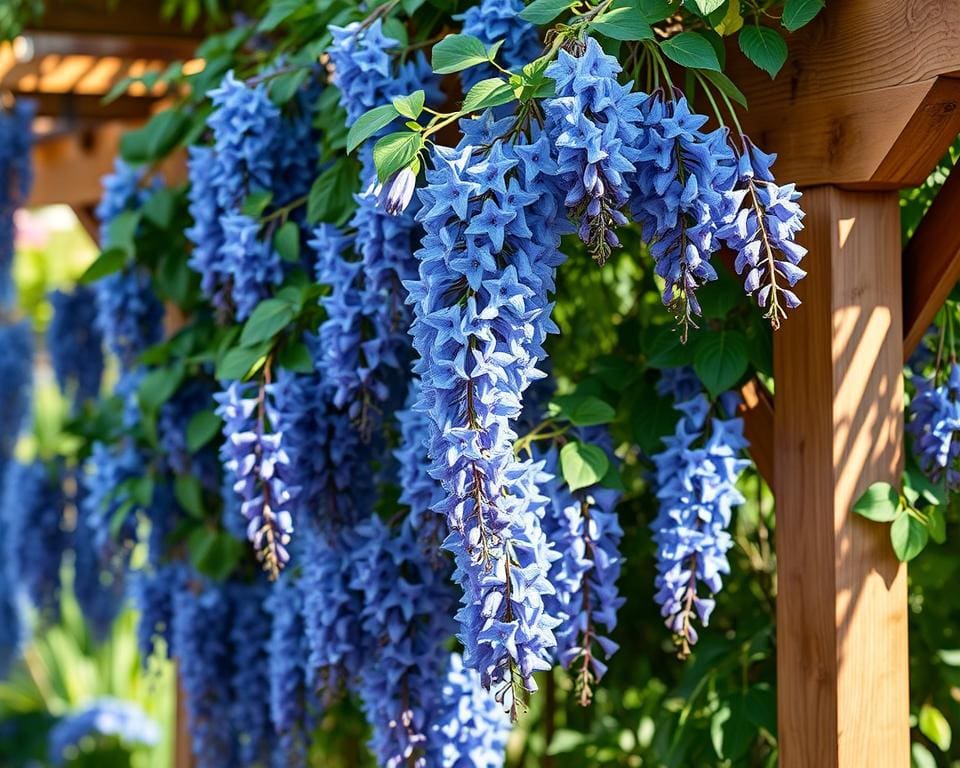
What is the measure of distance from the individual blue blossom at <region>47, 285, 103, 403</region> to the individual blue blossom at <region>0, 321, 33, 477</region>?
2.00 feet

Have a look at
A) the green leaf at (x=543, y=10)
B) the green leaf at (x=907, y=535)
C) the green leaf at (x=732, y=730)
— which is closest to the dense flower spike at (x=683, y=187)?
the green leaf at (x=543, y=10)

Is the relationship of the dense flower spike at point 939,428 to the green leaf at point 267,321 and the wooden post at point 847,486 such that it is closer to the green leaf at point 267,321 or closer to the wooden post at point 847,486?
the wooden post at point 847,486

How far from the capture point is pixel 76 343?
10.7 ft

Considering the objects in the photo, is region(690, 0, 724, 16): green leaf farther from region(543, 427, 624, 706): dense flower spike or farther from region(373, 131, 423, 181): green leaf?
region(543, 427, 624, 706): dense flower spike

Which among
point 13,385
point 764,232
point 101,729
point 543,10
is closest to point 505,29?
point 543,10

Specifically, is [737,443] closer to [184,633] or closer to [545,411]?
[545,411]

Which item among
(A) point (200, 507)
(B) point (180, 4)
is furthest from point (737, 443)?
(B) point (180, 4)

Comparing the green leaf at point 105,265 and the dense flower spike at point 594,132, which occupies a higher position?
the green leaf at point 105,265

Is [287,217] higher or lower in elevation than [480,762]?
higher

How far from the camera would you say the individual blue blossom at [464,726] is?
148 cm

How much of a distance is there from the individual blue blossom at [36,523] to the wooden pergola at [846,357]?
195 centimetres

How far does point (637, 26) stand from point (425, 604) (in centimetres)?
75

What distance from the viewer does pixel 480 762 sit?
1479 mm

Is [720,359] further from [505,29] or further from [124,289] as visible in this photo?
[124,289]
